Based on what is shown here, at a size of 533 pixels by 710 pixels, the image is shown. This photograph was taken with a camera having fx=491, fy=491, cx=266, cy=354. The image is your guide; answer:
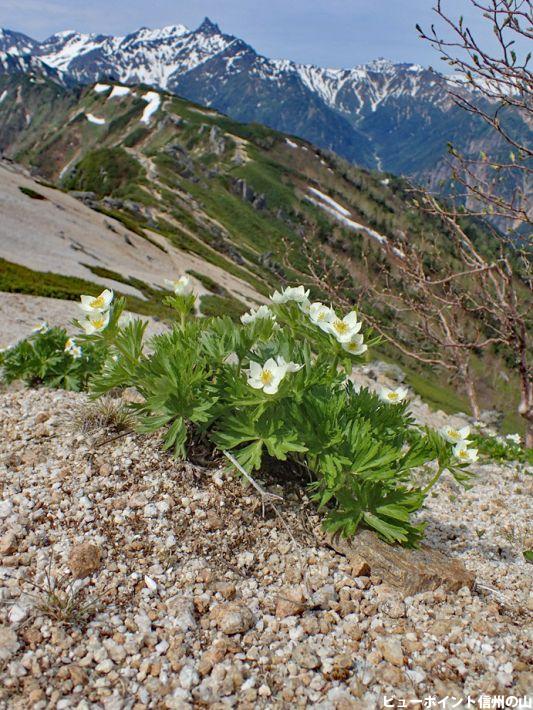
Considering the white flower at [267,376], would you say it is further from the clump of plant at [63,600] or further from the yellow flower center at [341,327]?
the clump of plant at [63,600]

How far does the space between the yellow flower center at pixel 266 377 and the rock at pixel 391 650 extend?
6.06 ft

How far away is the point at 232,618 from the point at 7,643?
133cm

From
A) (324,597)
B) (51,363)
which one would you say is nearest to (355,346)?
(324,597)

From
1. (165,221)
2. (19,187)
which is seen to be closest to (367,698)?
(19,187)

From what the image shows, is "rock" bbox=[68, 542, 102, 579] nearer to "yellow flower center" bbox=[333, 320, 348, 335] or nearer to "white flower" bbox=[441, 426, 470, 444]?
"yellow flower center" bbox=[333, 320, 348, 335]

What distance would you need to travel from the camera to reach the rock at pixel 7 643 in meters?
2.78

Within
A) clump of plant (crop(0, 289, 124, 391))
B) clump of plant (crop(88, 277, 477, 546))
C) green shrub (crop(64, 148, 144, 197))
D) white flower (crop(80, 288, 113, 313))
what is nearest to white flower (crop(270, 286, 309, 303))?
clump of plant (crop(88, 277, 477, 546))

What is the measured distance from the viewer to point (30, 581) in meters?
3.25

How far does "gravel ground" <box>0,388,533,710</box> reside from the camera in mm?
2811

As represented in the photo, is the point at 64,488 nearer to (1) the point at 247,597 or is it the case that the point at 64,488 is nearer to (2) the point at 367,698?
(1) the point at 247,597

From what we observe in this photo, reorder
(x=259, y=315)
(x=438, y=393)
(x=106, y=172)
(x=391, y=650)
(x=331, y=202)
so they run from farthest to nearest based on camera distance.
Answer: (x=331, y=202), (x=106, y=172), (x=438, y=393), (x=259, y=315), (x=391, y=650)

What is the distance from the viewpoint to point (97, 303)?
12.9 feet

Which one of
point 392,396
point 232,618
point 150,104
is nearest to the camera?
point 232,618

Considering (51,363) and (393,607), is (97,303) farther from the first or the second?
(51,363)
